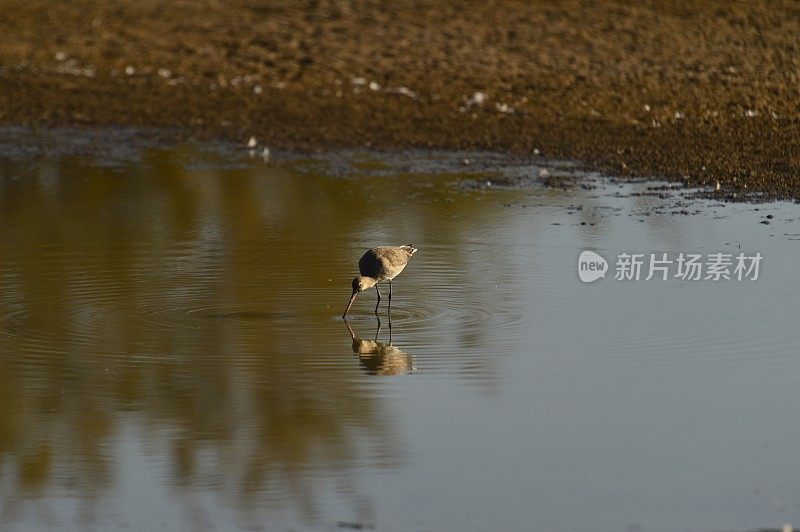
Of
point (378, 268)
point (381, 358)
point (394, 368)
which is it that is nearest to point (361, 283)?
point (378, 268)

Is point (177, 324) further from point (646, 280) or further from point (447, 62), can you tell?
point (447, 62)

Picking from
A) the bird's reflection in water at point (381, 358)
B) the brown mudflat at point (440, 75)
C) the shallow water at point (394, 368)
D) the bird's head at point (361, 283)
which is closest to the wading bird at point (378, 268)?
the bird's head at point (361, 283)

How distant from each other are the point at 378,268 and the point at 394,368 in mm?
1864

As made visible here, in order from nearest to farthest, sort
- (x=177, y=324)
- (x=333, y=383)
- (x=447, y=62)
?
(x=333, y=383) < (x=177, y=324) < (x=447, y=62)

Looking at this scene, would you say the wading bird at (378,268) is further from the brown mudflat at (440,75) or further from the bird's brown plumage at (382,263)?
the brown mudflat at (440,75)

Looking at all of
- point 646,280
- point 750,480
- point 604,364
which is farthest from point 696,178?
point 750,480

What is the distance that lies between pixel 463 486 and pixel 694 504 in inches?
40.7

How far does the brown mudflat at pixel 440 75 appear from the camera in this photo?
59.7ft

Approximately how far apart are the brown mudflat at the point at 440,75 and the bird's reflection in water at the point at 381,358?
694 centimetres

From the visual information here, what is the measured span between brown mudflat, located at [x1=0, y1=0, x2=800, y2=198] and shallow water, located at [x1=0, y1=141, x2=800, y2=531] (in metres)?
2.90

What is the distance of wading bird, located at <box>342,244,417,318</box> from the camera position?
1104 centimetres

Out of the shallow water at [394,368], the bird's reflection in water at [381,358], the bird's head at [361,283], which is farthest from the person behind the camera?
the bird's head at [361,283]

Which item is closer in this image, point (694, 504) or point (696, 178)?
point (694, 504)

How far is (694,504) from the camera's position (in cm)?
684
